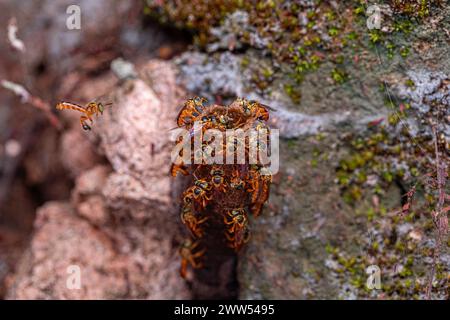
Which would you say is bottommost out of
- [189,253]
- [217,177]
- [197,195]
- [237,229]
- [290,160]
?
[189,253]

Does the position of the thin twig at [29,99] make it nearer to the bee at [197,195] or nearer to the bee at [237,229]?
the bee at [197,195]

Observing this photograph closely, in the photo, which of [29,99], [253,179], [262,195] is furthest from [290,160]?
[29,99]

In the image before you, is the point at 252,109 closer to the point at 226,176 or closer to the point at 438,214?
the point at 226,176

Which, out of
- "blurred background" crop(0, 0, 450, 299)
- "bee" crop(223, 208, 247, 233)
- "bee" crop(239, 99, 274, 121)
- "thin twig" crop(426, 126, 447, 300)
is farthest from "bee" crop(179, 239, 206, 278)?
"thin twig" crop(426, 126, 447, 300)

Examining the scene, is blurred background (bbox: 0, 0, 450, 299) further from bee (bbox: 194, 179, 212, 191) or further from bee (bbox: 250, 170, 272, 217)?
bee (bbox: 194, 179, 212, 191)

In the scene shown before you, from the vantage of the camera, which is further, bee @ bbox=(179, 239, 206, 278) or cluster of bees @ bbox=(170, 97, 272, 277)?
bee @ bbox=(179, 239, 206, 278)

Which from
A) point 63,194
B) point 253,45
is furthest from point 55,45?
point 253,45

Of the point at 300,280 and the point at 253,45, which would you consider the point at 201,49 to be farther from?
the point at 300,280
